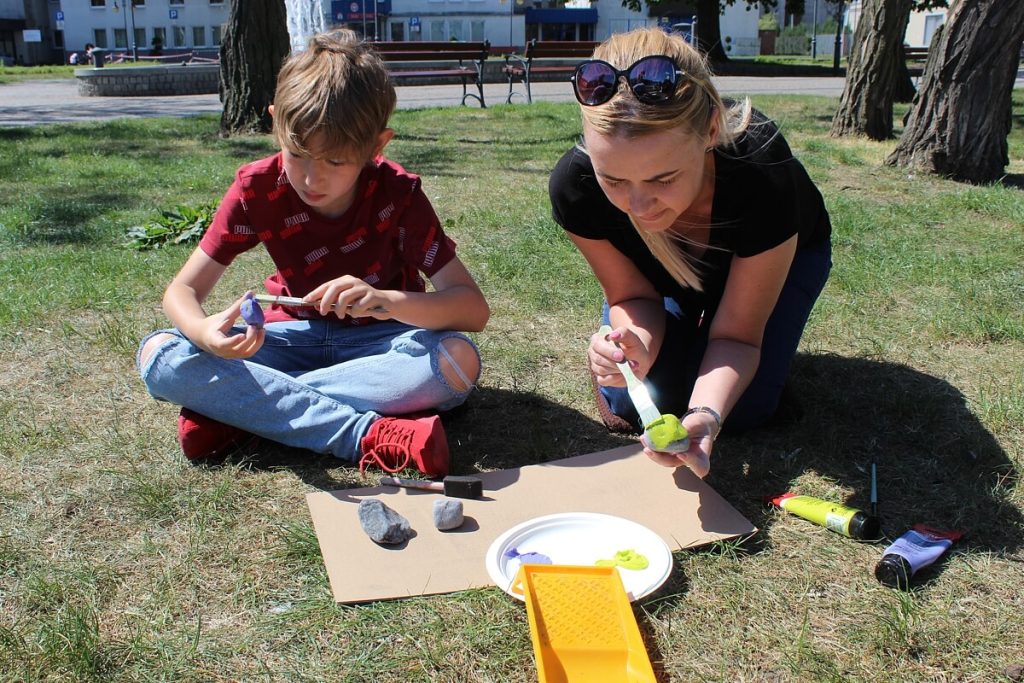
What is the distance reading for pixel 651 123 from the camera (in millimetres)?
1760

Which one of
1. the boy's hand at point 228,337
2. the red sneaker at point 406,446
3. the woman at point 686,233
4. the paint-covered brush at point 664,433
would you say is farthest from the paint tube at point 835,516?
the boy's hand at point 228,337

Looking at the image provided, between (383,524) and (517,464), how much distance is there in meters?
0.51

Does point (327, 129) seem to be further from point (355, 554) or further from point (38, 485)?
point (38, 485)

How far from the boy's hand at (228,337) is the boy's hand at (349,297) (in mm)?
152

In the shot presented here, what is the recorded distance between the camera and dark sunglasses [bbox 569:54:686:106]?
1.75 meters

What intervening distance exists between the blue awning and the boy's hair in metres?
38.4

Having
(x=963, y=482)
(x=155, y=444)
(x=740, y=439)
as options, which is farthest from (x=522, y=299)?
(x=963, y=482)

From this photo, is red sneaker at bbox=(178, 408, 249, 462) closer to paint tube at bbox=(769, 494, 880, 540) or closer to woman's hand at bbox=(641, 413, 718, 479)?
woman's hand at bbox=(641, 413, 718, 479)

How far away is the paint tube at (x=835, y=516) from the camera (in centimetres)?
190

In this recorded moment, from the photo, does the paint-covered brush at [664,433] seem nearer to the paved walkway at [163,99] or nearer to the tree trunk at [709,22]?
the paved walkway at [163,99]

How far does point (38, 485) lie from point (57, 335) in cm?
117

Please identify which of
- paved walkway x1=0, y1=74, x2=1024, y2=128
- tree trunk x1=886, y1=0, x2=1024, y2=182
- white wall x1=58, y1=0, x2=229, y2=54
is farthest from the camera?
white wall x1=58, y1=0, x2=229, y2=54

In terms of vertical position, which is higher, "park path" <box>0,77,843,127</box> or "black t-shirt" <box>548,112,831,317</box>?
"park path" <box>0,77,843,127</box>

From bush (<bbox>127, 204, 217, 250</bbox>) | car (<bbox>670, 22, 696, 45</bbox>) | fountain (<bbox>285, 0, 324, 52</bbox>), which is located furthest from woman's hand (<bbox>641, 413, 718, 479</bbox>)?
fountain (<bbox>285, 0, 324, 52</bbox>)
